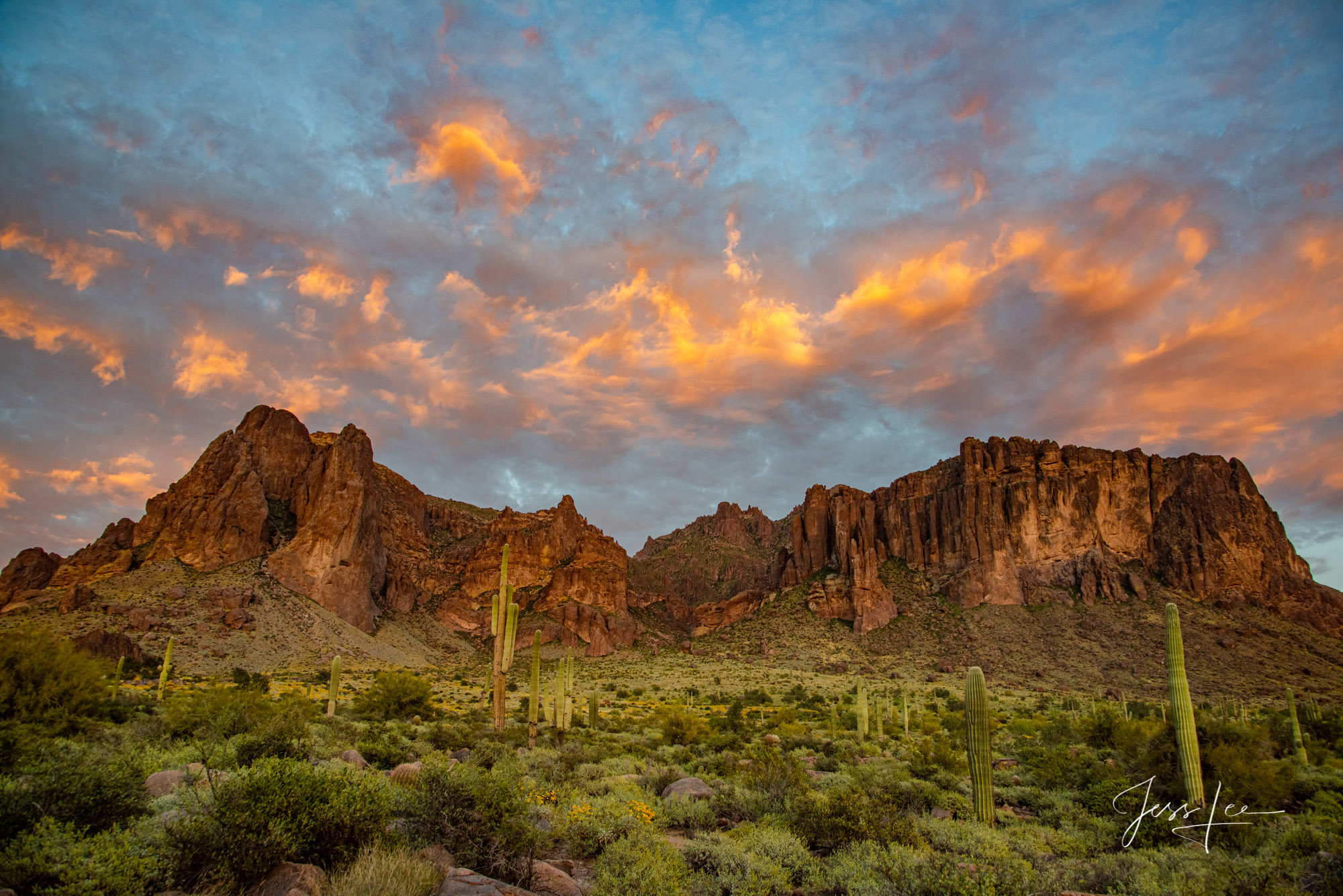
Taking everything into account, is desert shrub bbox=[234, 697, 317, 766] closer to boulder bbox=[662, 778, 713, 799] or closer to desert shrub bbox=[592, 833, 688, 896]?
desert shrub bbox=[592, 833, 688, 896]

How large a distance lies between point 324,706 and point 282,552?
65806 millimetres

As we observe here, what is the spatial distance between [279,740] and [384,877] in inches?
346

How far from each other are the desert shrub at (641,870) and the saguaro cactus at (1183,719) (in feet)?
36.1

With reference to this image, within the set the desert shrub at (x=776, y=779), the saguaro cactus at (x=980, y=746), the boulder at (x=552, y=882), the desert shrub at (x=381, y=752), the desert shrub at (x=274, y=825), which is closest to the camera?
the desert shrub at (x=274, y=825)

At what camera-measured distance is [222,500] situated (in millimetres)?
83250

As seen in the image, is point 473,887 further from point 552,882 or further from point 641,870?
point 641,870

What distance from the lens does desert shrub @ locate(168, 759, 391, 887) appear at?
18.6ft

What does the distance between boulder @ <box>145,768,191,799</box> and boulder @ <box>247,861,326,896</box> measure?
4.07 metres

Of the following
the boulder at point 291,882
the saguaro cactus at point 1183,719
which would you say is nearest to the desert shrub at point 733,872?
the boulder at point 291,882

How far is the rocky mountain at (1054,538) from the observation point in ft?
275

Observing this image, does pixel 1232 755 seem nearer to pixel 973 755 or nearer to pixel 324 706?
pixel 973 755

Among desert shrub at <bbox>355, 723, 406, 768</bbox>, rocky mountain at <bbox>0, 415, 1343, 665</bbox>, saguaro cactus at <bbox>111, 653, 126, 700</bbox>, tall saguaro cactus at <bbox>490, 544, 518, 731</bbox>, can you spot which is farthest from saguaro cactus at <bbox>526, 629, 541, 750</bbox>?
rocky mountain at <bbox>0, 415, 1343, 665</bbox>

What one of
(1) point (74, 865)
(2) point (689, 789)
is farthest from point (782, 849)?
(1) point (74, 865)

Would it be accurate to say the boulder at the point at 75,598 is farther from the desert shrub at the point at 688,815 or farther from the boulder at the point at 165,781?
the desert shrub at the point at 688,815
